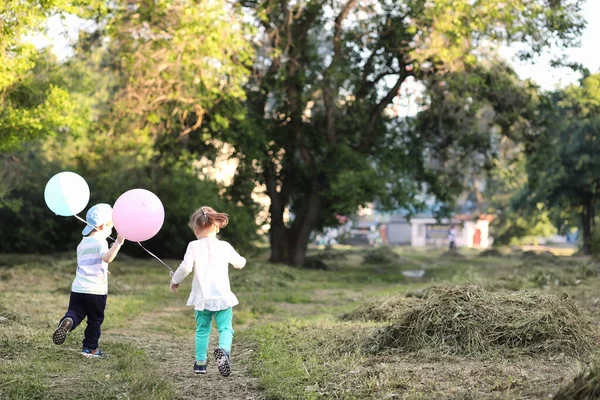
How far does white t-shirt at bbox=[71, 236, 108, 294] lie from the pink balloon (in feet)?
1.36

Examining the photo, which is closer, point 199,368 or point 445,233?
point 199,368

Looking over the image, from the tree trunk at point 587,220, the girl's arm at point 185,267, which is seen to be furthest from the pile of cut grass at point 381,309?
the tree trunk at point 587,220

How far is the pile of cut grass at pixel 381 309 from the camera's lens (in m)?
10.7

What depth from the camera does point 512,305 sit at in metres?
8.35

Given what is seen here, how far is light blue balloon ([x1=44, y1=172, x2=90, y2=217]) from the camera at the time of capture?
8.52 meters

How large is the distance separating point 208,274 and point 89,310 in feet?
5.11

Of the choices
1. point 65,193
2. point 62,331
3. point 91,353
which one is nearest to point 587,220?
point 65,193

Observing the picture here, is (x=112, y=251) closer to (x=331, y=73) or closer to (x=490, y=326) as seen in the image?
(x=490, y=326)

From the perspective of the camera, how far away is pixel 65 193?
8516mm

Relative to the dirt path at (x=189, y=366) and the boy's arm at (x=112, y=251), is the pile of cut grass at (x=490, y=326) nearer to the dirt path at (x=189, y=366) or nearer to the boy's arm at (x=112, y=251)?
the dirt path at (x=189, y=366)

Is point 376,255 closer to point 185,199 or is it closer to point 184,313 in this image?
point 185,199

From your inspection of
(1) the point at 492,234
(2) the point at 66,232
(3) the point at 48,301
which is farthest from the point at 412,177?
(1) the point at 492,234

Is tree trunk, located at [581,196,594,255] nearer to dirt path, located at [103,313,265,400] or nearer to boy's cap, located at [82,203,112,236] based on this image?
dirt path, located at [103,313,265,400]

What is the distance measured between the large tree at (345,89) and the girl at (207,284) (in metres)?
13.9
